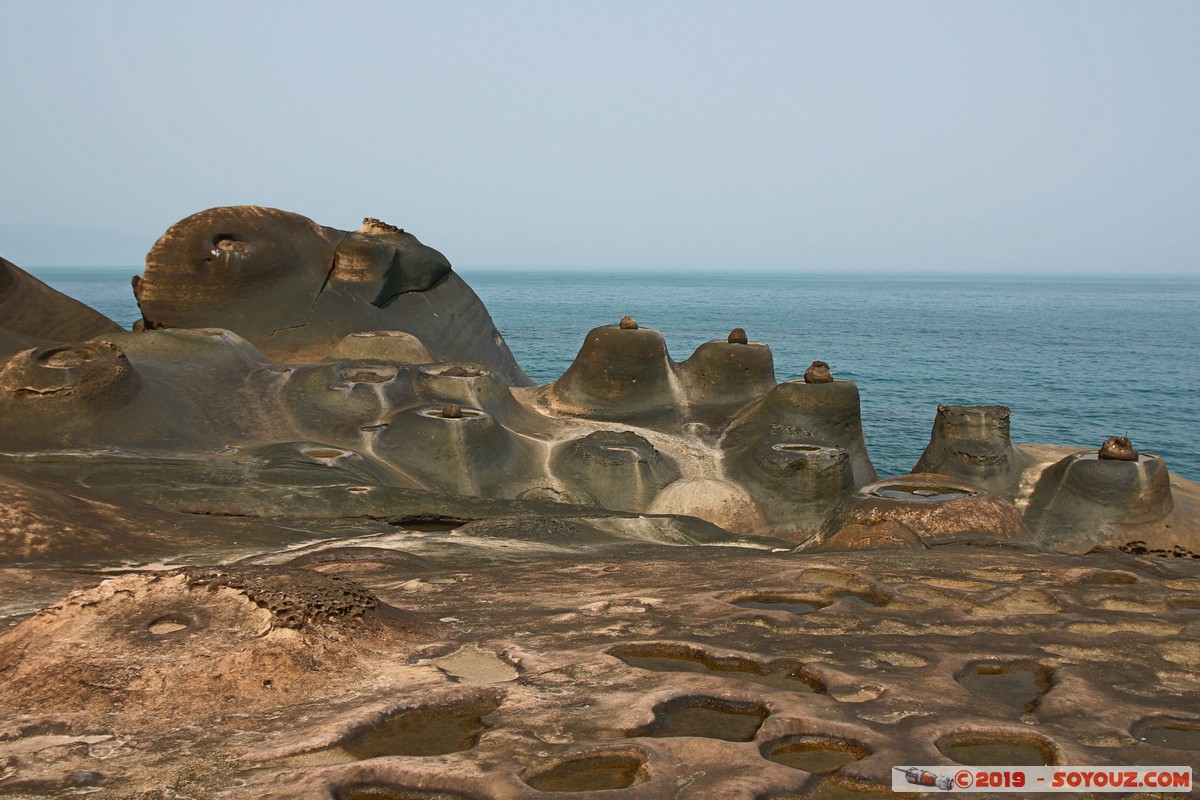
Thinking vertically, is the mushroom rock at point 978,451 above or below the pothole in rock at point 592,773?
below

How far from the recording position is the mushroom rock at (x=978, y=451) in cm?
1695

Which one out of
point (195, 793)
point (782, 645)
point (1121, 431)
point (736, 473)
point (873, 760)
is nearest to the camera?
point (195, 793)

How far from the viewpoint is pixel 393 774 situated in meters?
3.32

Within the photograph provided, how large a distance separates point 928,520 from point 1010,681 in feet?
14.0

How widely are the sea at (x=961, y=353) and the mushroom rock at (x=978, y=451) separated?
9.45 m

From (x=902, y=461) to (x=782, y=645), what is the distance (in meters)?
24.7

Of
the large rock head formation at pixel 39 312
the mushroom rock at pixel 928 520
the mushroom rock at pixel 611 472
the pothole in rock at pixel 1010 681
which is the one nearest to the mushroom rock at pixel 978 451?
the mushroom rock at pixel 611 472

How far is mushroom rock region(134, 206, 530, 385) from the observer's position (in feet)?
59.7

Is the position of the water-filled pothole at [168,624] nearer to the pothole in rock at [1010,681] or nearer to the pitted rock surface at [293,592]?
the pitted rock surface at [293,592]

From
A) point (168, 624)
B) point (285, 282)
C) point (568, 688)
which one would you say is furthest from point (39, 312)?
point (568, 688)

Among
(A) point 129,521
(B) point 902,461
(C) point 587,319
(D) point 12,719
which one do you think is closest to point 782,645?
(D) point 12,719

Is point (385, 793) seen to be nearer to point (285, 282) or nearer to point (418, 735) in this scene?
point (418, 735)

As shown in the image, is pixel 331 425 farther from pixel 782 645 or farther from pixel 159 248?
pixel 782 645

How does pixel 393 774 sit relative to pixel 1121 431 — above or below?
above
